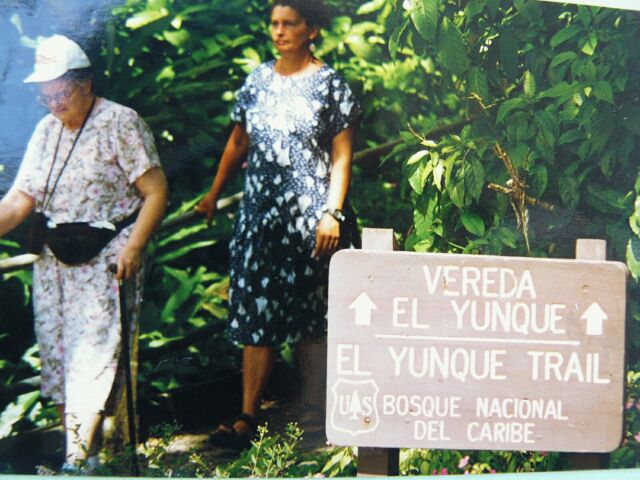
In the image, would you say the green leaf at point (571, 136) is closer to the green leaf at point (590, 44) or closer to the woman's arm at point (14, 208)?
the green leaf at point (590, 44)

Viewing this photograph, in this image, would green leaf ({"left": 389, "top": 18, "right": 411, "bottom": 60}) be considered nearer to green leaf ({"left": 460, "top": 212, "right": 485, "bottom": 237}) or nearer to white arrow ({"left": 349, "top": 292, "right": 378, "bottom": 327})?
green leaf ({"left": 460, "top": 212, "right": 485, "bottom": 237})

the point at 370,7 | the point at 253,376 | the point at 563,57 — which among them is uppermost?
the point at 370,7

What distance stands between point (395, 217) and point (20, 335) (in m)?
1.84

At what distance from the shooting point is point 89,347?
15.0 feet

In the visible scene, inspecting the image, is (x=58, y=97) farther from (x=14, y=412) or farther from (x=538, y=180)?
(x=538, y=180)

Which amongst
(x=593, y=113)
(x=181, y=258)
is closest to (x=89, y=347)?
(x=181, y=258)

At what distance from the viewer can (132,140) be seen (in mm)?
4551

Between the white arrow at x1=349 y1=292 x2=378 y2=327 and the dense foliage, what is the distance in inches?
28.6

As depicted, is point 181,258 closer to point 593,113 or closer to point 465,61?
point 465,61

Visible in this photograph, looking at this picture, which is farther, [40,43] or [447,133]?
[447,133]

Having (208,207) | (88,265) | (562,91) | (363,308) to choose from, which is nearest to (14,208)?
(88,265)

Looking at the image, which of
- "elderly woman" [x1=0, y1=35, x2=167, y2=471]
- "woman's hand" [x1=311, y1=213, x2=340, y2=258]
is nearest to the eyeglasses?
"elderly woman" [x1=0, y1=35, x2=167, y2=471]

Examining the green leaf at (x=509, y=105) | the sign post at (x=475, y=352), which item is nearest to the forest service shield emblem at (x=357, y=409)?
the sign post at (x=475, y=352)

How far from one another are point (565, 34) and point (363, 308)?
5.55ft
